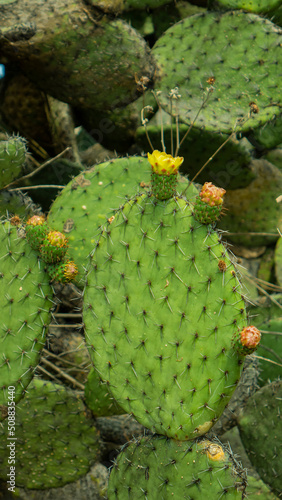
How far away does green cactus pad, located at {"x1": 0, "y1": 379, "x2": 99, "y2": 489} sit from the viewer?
1828 mm

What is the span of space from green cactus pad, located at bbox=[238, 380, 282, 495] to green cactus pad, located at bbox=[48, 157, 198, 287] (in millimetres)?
840

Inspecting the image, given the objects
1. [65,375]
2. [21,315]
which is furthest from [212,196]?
[65,375]

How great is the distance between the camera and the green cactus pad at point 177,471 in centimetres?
120

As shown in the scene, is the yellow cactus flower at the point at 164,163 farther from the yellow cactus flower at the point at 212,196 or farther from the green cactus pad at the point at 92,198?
the green cactus pad at the point at 92,198

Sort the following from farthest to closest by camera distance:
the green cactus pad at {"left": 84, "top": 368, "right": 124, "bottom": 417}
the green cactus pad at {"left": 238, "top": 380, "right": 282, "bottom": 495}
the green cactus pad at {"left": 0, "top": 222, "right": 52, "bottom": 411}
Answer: the green cactus pad at {"left": 84, "top": 368, "right": 124, "bottom": 417} → the green cactus pad at {"left": 238, "top": 380, "right": 282, "bottom": 495} → the green cactus pad at {"left": 0, "top": 222, "right": 52, "bottom": 411}

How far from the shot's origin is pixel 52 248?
1539 millimetres

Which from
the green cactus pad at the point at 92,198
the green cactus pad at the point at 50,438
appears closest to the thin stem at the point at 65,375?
Answer: the green cactus pad at the point at 50,438

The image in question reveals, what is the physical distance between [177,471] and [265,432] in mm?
657

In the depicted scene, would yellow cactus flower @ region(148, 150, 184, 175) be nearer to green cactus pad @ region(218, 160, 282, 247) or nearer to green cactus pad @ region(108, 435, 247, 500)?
green cactus pad @ region(108, 435, 247, 500)

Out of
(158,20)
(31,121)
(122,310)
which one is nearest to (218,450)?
(122,310)

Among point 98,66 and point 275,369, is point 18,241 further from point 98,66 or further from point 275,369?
point 275,369

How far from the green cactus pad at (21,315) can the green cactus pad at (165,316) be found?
0.19m

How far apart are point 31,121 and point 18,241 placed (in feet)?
4.10

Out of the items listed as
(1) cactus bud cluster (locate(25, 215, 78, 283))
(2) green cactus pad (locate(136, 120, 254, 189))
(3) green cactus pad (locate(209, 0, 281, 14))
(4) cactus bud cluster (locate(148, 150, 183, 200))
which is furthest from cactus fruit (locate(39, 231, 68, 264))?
(3) green cactus pad (locate(209, 0, 281, 14))
